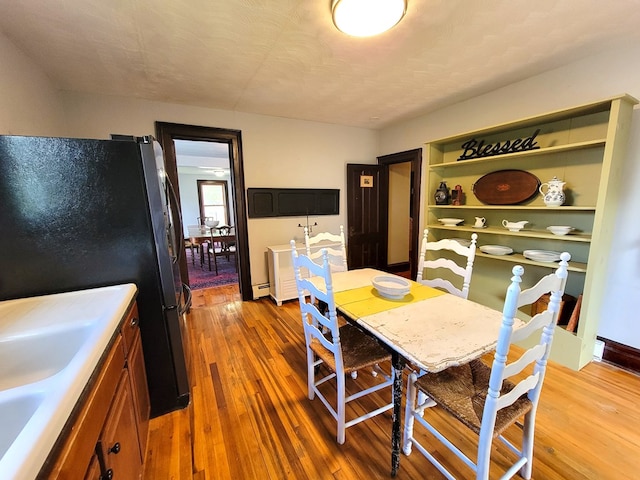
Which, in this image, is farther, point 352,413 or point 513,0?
point 352,413

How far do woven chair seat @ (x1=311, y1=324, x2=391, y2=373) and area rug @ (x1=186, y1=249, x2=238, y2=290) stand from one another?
3.19 meters

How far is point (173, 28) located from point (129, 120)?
1.58 metres

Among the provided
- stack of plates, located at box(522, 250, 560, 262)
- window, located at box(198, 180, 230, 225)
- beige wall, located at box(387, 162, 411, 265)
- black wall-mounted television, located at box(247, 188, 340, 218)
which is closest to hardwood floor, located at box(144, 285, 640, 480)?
stack of plates, located at box(522, 250, 560, 262)

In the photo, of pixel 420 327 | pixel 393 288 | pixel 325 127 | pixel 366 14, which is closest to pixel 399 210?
pixel 325 127

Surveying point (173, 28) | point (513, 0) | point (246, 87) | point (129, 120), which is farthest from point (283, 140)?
point (513, 0)

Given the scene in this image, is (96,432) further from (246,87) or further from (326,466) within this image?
(246,87)

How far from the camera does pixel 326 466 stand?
4.53 feet

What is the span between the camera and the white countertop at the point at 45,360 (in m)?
0.55

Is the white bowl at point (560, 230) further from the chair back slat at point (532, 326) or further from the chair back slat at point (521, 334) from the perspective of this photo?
the chair back slat at point (532, 326)

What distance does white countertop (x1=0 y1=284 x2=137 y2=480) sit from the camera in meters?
0.55

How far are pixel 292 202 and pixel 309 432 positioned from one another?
276 centimetres

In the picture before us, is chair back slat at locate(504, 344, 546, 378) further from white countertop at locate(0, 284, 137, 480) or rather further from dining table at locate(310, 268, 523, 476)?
white countertop at locate(0, 284, 137, 480)

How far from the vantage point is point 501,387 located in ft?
3.79

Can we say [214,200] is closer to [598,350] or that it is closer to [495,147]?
[495,147]
